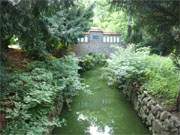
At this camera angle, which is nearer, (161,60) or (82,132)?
(82,132)

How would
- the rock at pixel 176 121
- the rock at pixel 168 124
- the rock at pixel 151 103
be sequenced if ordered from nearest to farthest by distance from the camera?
the rock at pixel 176 121, the rock at pixel 168 124, the rock at pixel 151 103

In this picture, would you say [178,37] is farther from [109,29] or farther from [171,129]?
[109,29]

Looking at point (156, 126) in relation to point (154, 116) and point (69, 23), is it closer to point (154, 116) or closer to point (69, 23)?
point (154, 116)

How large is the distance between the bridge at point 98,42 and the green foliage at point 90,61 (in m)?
2.06

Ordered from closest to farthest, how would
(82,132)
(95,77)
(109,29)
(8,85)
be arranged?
(8,85) → (82,132) → (95,77) → (109,29)

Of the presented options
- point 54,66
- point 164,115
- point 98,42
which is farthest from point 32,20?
point 98,42

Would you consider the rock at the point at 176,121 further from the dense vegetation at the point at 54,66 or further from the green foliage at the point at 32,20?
the green foliage at the point at 32,20

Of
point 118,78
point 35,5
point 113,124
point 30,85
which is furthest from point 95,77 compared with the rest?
point 35,5

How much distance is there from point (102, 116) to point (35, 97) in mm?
3664

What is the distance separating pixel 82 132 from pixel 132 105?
10.4 ft

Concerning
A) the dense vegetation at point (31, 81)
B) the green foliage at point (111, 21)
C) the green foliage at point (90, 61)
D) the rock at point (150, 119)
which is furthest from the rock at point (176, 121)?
the green foliage at point (111, 21)

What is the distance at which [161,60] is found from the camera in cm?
1217

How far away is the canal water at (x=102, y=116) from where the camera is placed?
29.0 ft

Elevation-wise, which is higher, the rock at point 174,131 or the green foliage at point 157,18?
the green foliage at point 157,18
